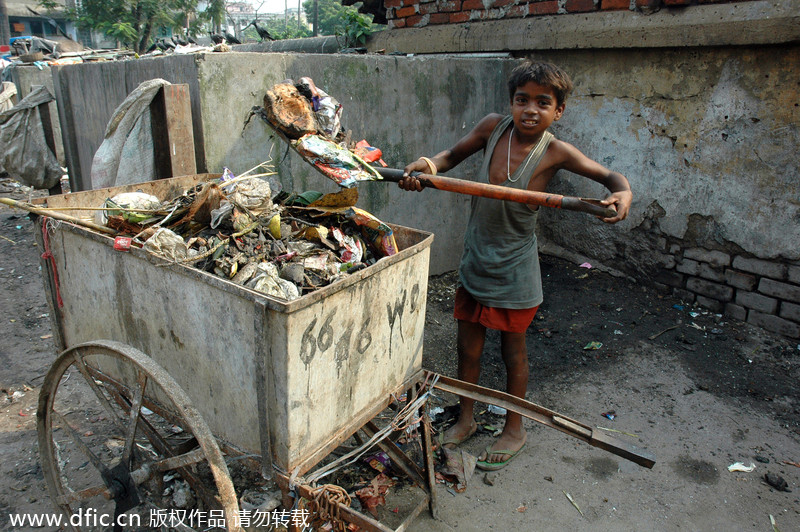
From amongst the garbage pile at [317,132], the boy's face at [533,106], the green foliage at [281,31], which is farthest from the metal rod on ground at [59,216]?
the green foliage at [281,31]

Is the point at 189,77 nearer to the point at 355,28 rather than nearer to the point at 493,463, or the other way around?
the point at 493,463

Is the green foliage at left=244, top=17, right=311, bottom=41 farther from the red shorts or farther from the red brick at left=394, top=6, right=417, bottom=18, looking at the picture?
the red shorts

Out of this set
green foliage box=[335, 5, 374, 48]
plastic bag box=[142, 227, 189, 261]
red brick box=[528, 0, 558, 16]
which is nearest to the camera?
plastic bag box=[142, 227, 189, 261]

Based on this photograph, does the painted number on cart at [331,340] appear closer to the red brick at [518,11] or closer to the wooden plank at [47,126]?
the red brick at [518,11]

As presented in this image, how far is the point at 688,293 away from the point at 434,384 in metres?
3.00

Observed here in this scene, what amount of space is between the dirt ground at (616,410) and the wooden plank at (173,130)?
1.63 m

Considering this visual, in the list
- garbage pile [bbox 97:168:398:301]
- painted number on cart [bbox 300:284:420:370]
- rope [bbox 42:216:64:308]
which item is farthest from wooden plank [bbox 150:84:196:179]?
painted number on cart [bbox 300:284:420:370]

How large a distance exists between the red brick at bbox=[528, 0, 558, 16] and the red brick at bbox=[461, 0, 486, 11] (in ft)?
1.59

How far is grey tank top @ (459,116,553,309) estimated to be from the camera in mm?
2471

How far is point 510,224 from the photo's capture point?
8.12 feet

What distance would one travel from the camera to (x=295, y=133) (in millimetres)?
2158

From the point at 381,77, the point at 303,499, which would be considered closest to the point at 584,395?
the point at 303,499

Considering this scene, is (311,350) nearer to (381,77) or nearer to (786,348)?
(381,77)

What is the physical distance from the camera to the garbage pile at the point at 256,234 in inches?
69.1
